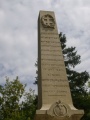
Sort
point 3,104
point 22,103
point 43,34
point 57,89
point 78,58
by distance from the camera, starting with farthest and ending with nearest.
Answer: point 78,58 → point 22,103 → point 3,104 → point 43,34 → point 57,89

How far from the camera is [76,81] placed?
102 feet

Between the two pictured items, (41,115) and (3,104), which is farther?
(3,104)

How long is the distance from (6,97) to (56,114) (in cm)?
1334

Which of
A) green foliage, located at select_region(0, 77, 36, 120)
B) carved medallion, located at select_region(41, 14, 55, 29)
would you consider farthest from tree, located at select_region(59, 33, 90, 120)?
carved medallion, located at select_region(41, 14, 55, 29)

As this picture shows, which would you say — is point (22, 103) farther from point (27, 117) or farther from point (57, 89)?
point (57, 89)

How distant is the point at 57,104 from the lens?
35.2 feet

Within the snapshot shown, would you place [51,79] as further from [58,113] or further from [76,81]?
[76,81]

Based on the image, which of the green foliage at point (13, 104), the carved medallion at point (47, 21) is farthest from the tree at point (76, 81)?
the carved medallion at point (47, 21)

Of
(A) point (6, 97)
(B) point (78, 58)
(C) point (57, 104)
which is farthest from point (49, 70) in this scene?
(B) point (78, 58)

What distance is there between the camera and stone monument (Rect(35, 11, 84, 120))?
→ 10.6 meters

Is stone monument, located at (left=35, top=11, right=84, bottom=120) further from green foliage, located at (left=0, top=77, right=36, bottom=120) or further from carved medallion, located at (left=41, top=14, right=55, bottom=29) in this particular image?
green foliage, located at (left=0, top=77, right=36, bottom=120)

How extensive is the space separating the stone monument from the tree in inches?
539

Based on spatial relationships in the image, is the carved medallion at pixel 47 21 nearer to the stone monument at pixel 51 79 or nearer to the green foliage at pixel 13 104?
the stone monument at pixel 51 79

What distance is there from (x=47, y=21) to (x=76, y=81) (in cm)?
1837
